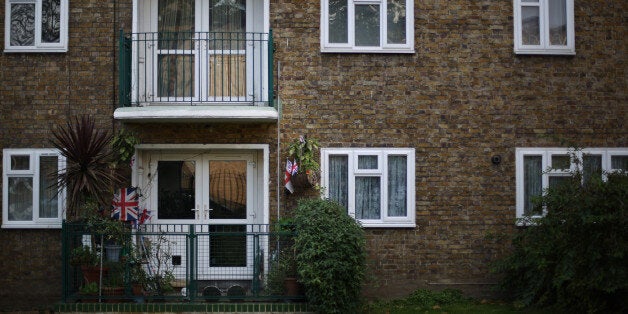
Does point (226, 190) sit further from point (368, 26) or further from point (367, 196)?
point (368, 26)

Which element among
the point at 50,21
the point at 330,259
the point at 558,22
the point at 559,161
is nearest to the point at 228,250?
the point at 330,259

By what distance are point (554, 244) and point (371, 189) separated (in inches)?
122

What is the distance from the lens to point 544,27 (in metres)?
13.2

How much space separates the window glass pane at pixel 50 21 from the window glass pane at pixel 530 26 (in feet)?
25.6

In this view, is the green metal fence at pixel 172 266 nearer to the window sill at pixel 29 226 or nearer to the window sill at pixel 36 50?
the window sill at pixel 29 226

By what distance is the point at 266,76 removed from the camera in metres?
13.1

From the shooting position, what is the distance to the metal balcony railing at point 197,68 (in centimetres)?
1293

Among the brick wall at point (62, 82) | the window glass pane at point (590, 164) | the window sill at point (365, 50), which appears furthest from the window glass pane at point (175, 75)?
the window glass pane at point (590, 164)

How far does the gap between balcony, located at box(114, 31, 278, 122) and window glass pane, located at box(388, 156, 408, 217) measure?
86.1 inches

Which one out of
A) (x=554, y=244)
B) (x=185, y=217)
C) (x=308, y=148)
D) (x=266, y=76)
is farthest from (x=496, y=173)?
(x=185, y=217)

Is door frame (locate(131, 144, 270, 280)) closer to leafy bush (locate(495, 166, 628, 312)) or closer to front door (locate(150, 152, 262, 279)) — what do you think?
front door (locate(150, 152, 262, 279))

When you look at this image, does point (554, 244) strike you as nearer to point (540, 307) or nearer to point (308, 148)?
point (540, 307)

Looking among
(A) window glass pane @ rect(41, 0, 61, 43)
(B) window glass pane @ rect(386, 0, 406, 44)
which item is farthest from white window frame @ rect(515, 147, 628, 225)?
(A) window glass pane @ rect(41, 0, 61, 43)

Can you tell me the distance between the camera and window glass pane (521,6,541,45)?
13.2 meters
